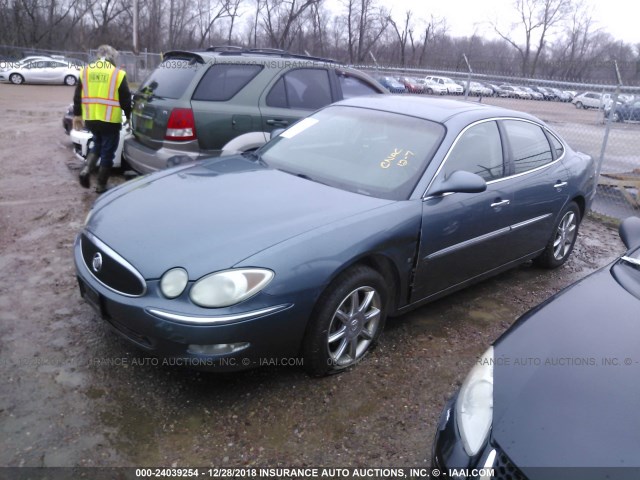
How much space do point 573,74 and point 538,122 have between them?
42.1 m

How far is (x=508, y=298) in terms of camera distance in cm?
456

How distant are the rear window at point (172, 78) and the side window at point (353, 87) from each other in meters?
1.87

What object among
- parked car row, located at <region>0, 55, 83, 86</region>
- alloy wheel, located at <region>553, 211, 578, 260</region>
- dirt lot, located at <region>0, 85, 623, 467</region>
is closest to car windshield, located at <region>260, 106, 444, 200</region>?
dirt lot, located at <region>0, 85, 623, 467</region>

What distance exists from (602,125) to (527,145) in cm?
1081

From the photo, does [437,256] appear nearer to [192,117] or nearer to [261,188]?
[261,188]

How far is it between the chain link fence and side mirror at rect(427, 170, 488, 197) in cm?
501

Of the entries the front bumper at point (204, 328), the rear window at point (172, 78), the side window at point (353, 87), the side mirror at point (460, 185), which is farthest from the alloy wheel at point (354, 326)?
the side window at point (353, 87)

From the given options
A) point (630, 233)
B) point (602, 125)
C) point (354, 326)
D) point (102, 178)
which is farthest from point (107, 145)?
point (602, 125)

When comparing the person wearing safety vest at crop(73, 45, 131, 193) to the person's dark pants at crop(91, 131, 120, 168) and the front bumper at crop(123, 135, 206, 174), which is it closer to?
the person's dark pants at crop(91, 131, 120, 168)

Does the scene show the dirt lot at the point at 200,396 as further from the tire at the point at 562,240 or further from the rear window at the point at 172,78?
the rear window at the point at 172,78

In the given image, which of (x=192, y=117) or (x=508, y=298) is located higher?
(x=192, y=117)

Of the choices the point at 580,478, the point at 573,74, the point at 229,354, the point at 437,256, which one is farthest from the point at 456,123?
the point at 573,74

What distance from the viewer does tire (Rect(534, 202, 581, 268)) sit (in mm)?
4988

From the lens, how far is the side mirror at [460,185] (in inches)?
133
